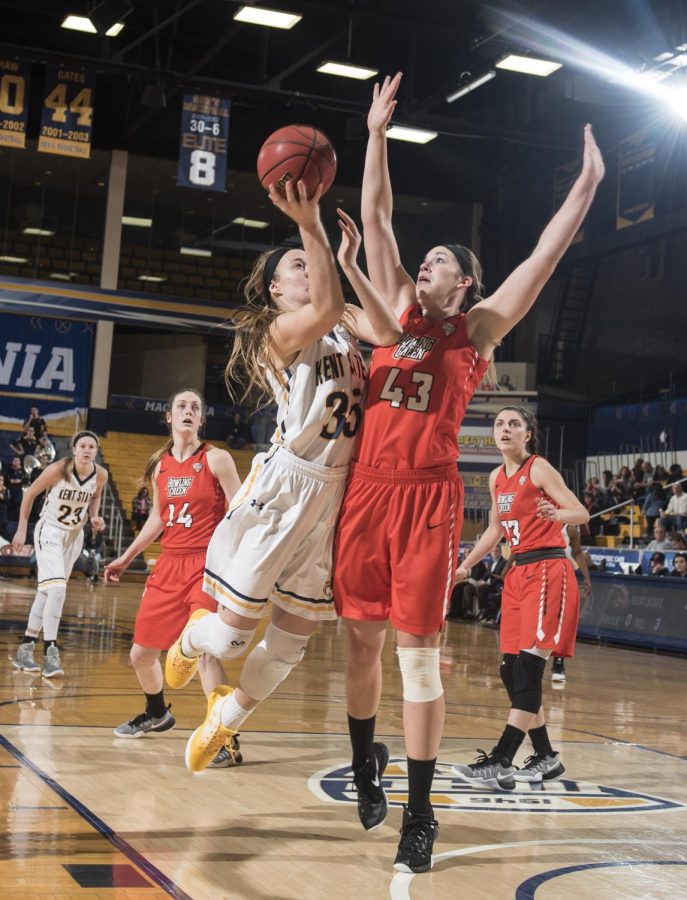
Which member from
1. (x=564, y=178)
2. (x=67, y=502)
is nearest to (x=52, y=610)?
(x=67, y=502)

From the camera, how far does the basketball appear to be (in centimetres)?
350

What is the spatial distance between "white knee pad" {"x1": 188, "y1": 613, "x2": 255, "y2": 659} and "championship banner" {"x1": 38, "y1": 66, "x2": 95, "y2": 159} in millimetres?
13652

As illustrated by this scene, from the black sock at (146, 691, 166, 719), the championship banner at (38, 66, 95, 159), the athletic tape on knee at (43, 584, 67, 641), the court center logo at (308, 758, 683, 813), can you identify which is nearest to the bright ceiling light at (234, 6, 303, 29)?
the championship banner at (38, 66, 95, 159)

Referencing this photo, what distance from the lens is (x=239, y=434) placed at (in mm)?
26125

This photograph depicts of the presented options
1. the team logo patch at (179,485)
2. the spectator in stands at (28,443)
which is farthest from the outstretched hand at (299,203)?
the spectator in stands at (28,443)

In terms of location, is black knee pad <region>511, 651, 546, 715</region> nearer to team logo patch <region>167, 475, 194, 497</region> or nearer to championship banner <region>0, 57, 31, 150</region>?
team logo patch <region>167, 475, 194, 497</region>

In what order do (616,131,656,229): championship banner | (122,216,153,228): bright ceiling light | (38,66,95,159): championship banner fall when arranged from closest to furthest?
(38,66,95,159): championship banner
(616,131,656,229): championship banner
(122,216,153,228): bright ceiling light

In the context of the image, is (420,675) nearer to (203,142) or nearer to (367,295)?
(367,295)

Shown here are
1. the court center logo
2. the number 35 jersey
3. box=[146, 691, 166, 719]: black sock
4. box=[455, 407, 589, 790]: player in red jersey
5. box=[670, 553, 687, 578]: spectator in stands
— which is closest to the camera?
the number 35 jersey

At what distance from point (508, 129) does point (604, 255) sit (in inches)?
160

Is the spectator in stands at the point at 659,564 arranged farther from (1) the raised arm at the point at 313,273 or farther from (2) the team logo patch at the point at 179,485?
(1) the raised arm at the point at 313,273

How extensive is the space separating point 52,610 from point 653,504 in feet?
39.4

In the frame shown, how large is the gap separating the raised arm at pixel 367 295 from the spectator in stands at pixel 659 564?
11037mm

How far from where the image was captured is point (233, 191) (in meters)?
28.0
